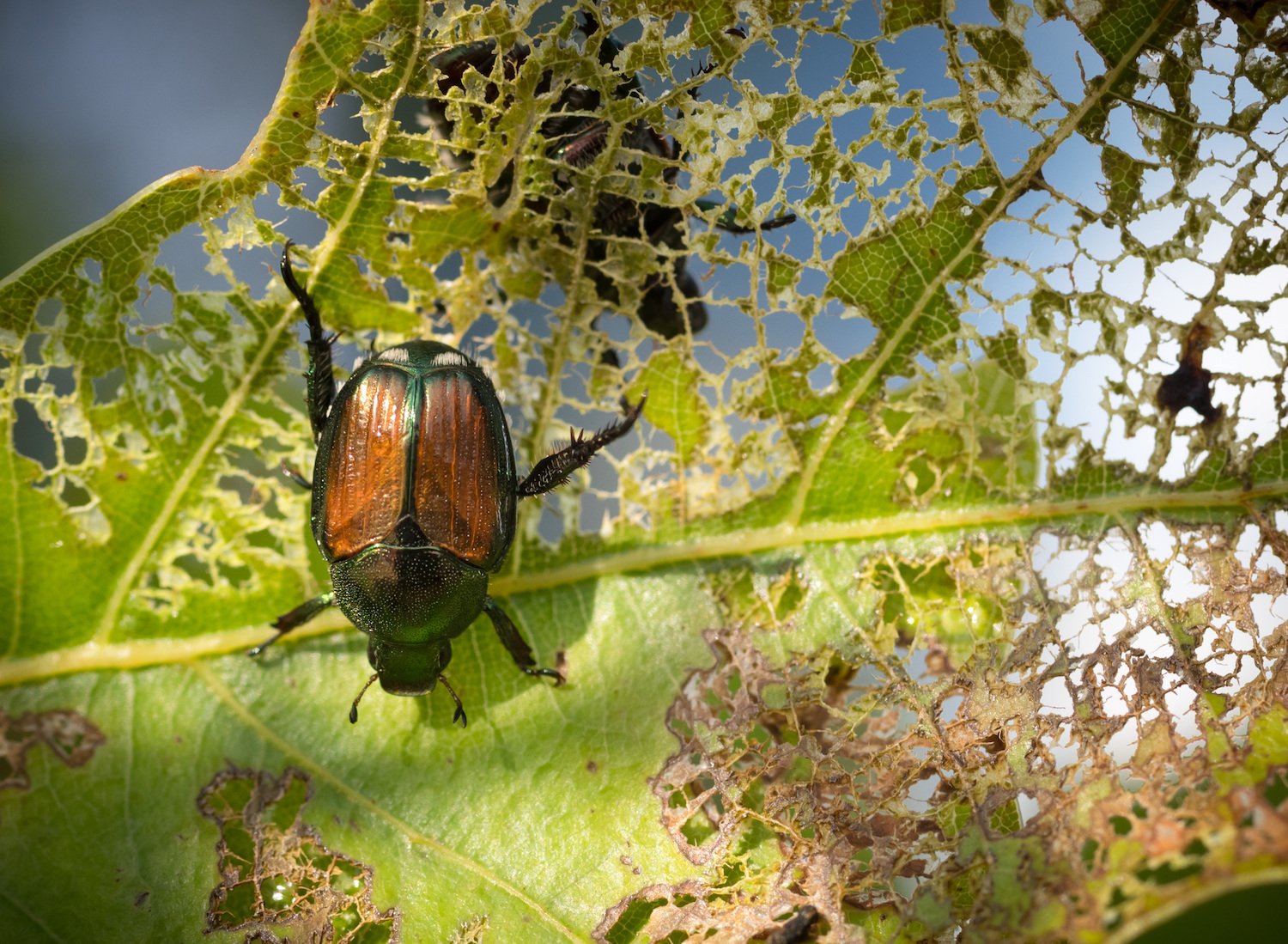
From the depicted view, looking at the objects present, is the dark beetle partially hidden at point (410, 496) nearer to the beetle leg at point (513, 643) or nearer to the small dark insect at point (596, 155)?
the beetle leg at point (513, 643)

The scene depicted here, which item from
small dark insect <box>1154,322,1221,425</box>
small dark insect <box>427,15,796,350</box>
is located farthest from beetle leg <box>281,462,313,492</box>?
small dark insect <box>1154,322,1221,425</box>

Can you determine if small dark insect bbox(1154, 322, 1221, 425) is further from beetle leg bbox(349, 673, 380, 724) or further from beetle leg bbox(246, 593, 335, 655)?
beetle leg bbox(246, 593, 335, 655)

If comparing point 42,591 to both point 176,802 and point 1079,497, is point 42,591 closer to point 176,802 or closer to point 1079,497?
point 176,802

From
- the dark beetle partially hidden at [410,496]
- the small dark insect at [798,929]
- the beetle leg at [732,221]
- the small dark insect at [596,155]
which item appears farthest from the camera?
the dark beetle partially hidden at [410,496]

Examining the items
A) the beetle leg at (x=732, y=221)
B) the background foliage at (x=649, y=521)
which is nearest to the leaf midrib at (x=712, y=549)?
the background foliage at (x=649, y=521)

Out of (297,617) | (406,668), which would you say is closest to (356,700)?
(406,668)

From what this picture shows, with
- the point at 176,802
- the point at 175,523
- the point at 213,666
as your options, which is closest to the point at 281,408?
the point at 175,523
